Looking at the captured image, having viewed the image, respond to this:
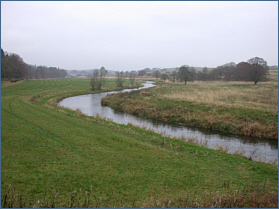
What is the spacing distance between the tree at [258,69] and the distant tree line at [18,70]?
63.5 meters

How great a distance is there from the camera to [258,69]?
49656mm

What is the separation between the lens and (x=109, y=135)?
1471cm

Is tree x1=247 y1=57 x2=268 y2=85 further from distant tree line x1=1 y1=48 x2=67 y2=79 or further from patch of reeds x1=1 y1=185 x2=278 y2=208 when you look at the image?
distant tree line x1=1 y1=48 x2=67 y2=79

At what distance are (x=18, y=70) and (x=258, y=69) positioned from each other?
254 feet

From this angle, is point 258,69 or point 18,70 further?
point 18,70

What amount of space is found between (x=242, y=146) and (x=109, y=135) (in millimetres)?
10000

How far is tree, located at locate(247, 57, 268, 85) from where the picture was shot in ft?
162

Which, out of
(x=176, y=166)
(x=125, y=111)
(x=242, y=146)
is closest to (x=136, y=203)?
(x=176, y=166)

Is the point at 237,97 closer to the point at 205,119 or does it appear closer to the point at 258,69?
the point at 205,119

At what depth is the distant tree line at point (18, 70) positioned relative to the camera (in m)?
57.7

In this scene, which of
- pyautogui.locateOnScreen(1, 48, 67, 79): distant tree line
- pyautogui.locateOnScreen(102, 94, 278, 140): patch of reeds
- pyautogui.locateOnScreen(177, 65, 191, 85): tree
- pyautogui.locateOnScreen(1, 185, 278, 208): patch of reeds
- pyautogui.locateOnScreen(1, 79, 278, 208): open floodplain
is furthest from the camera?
pyautogui.locateOnScreen(177, 65, 191, 85): tree

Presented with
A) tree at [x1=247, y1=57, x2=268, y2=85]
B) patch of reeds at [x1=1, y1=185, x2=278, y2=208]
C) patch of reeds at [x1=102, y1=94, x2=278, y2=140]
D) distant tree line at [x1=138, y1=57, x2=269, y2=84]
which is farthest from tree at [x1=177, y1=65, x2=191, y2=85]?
patch of reeds at [x1=1, y1=185, x2=278, y2=208]

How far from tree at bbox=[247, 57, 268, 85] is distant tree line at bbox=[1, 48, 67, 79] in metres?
63.5

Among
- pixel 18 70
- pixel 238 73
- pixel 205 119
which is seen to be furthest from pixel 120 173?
pixel 18 70
